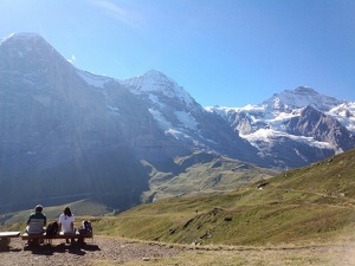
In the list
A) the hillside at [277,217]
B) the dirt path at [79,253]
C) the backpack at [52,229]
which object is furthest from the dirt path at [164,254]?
the hillside at [277,217]

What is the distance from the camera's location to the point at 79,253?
111ft

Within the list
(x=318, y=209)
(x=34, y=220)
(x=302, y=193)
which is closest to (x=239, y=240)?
(x=318, y=209)

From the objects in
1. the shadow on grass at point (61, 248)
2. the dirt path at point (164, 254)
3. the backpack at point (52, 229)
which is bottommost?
the dirt path at point (164, 254)

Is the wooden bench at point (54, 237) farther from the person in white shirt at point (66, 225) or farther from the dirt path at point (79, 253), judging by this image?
the dirt path at point (79, 253)

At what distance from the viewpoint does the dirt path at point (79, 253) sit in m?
30.8

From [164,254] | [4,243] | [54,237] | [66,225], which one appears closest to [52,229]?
[54,237]

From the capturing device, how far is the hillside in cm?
6481

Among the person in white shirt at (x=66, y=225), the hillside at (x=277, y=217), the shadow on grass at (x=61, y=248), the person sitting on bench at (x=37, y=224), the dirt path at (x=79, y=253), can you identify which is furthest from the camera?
the hillside at (x=277, y=217)

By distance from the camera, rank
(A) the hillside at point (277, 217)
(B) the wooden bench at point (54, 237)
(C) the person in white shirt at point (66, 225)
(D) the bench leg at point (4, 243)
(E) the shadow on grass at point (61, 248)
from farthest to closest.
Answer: (A) the hillside at point (277, 217), (C) the person in white shirt at point (66, 225), (D) the bench leg at point (4, 243), (B) the wooden bench at point (54, 237), (E) the shadow on grass at point (61, 248)

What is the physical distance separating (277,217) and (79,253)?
53.3 m

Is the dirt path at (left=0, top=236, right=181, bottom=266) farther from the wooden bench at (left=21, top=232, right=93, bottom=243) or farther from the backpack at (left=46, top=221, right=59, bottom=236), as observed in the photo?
the backpack at (left=46, top=221, right=59, bottom=236)

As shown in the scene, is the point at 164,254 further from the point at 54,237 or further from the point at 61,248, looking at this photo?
the point at 54,237

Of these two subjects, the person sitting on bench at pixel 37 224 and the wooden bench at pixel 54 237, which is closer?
the wooden bench at pixel 54 237

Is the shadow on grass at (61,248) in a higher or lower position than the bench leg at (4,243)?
lower
